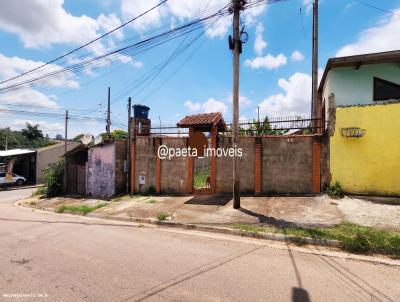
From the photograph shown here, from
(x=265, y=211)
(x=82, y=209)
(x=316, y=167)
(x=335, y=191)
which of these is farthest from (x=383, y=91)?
(x=82, y=209)

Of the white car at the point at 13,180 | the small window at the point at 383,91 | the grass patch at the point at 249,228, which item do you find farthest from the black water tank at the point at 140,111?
the white car at the point at 13,180

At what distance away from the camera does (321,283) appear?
4336 mm

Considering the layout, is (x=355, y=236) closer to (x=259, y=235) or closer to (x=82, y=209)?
(x=259, y=235)

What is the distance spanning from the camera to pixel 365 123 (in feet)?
32.4

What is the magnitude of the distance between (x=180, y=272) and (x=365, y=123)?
8.65m

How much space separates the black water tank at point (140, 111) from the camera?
49.9 ft

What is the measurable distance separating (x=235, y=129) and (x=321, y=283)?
6.00 metres

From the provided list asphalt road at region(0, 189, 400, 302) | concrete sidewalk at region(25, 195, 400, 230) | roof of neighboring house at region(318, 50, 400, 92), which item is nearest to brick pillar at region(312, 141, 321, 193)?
concrete sidewalk at region(25, 195, 400, 230)

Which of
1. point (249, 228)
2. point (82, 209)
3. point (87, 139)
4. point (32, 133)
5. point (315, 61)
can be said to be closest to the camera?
point (249, 228)

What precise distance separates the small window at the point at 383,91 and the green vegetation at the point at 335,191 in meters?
3.95

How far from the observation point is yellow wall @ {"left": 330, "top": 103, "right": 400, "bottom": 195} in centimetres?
945

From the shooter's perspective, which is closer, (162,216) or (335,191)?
(162,216)

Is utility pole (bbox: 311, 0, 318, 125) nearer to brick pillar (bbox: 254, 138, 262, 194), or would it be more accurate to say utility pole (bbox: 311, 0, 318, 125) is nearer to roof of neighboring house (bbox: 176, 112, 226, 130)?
brick pillar (bbox: 254, 138, 262, 194)

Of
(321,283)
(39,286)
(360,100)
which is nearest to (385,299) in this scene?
(321,283)
